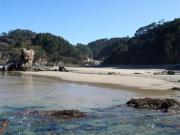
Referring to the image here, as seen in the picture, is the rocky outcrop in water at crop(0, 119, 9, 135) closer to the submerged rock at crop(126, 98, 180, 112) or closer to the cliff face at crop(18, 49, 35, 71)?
the submerged rock at crop(126, 98, 180, 112)

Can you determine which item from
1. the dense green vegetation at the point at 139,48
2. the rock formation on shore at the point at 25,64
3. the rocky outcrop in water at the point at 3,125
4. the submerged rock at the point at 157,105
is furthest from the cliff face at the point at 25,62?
the rocky outcrop in water at the point at 3,125

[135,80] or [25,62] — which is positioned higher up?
[25,62]

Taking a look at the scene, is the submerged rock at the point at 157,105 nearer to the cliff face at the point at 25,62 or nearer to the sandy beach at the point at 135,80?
the sandy beach at the point at 135,80

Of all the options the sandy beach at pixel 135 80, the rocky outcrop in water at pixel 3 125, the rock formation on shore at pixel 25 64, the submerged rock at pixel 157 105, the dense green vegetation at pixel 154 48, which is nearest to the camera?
the rocky outcrop in water at pixel 3 125

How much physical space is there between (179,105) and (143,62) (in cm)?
9364

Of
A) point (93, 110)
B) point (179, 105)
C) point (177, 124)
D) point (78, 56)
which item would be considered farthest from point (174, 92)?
point (78, 56)

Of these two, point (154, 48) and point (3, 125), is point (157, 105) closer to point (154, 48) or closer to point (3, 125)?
point (3, 125)

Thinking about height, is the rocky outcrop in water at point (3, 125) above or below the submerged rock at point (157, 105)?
below

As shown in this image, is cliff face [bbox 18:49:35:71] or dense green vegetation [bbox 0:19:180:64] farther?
dense green vegetation [bbox 0:19:180:64]

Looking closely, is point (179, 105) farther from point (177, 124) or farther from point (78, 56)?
point (78, 56)

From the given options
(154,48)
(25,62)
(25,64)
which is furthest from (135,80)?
(154,48)

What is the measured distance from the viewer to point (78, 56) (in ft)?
582

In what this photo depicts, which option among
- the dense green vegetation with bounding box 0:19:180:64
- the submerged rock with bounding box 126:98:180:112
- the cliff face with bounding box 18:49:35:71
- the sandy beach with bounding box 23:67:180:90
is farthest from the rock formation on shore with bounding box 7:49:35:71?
the submerged rock with bounding box 126:98:180:112

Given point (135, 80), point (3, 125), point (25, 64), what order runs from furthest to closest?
point (25, 64), point (135, 80), point (3, 125)
